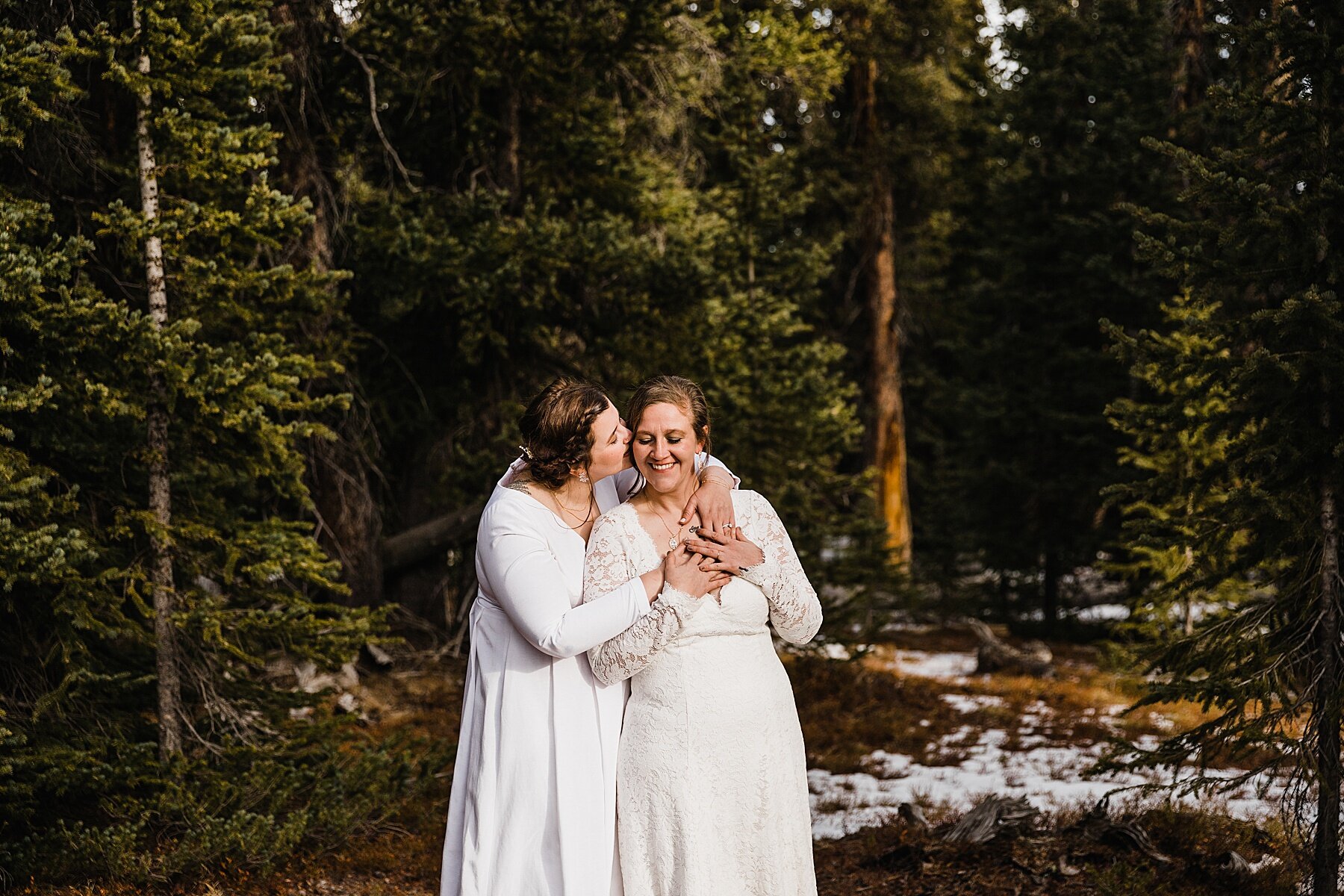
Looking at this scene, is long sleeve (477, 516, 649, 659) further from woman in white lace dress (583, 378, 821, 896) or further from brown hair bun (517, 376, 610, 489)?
brown hair bun (517, 376, 610, 489)

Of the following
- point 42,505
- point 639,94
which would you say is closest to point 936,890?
point 42,505

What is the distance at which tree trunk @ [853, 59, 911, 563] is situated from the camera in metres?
19.7

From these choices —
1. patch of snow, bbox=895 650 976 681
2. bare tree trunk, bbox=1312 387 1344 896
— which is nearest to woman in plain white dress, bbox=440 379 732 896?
bare tree trunk, bbox=1312 387 1344 896

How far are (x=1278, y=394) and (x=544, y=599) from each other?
3890 millimetres

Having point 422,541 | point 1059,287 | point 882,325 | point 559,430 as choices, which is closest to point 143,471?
point 559,430

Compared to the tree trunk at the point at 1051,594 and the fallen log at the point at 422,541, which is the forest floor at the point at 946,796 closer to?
the fallen log at the point at 422,541

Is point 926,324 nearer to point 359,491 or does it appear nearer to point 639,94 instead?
point 639,94

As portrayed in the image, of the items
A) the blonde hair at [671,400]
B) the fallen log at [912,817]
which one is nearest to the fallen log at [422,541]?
the fallen log at [912,817]

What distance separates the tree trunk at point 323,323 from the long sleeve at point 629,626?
5185mm

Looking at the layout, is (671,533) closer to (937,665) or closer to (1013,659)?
(1013,659)

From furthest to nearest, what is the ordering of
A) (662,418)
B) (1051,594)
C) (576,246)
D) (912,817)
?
(1051,594)
(576,246)
(912,817)
(662,418)

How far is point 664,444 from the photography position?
12.7ft

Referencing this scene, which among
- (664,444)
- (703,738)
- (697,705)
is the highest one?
(664,444)

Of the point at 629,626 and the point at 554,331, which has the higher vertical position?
the point at 554,331
